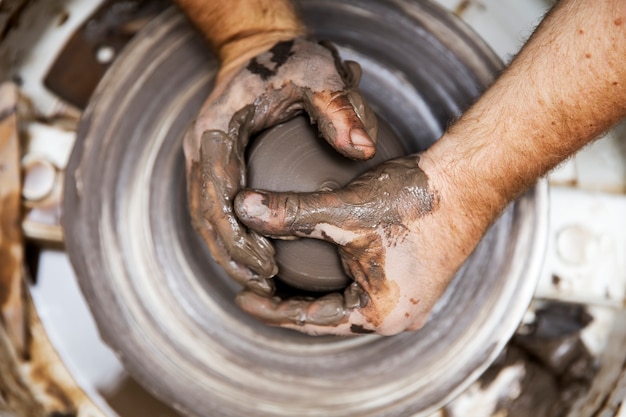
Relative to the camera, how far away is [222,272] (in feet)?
5.47

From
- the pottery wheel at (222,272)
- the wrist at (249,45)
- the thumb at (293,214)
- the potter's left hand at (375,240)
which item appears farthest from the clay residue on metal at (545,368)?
the wrist at (249,45)

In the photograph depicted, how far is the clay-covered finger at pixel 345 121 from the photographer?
1.35 metres

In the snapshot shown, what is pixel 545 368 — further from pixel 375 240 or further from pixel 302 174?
pixel 302 174

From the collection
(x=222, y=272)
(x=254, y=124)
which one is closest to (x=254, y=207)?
(x=254, y=124)

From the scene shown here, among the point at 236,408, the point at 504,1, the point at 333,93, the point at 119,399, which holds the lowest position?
the point at 119,399

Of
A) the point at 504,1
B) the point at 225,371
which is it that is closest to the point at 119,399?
the point at 225,371

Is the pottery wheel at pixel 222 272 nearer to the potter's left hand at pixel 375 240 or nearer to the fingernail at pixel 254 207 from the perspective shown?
the potter's left hand at pixel 375 240

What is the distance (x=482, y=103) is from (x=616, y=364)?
39.0 inches

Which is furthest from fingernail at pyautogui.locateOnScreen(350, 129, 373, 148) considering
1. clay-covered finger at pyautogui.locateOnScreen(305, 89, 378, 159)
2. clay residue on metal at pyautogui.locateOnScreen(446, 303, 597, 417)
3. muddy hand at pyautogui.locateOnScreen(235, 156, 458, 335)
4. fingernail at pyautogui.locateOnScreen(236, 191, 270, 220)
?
clay residue on metal at pyautogui.locateOnScreen(446, 303, 597, 417)

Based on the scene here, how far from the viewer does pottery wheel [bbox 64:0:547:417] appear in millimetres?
1647

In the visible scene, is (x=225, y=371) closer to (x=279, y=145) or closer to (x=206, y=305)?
(x=206, y=305)

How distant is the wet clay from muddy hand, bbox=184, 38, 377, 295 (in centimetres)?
4

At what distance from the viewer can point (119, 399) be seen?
1.99 meters

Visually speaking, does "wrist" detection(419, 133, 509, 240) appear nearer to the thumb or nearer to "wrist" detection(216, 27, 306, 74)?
the thumb
